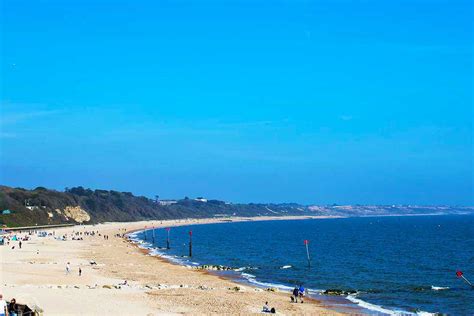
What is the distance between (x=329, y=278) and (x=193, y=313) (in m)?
25.0

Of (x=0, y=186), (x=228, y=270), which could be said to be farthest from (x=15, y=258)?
(x=0, y=186)

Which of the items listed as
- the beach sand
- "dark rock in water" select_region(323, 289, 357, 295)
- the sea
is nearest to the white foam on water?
the sea

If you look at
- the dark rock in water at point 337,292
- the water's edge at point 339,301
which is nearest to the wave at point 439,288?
the dark rock in water at point 337,292

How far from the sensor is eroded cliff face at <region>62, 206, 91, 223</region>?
172 metres

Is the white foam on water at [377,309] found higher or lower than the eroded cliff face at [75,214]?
lower

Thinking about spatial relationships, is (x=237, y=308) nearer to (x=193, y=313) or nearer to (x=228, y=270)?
(x=193, y=313)

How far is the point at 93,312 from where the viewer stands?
2967 centimetres

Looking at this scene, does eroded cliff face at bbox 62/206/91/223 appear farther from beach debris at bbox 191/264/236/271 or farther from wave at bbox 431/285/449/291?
wave at bbox 431/285/449/291

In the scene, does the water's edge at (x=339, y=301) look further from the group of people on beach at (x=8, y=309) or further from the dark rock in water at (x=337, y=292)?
the group of people on beach at (x=8, y=309)

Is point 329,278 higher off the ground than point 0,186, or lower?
lower

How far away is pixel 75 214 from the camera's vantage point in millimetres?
175625

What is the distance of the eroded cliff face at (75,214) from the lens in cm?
17162

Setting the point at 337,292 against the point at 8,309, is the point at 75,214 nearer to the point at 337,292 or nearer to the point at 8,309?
the point at 337,292

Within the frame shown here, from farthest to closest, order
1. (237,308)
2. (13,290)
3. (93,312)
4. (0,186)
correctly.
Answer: (0,186) < (13,290) < (237,308) < (93,312)
